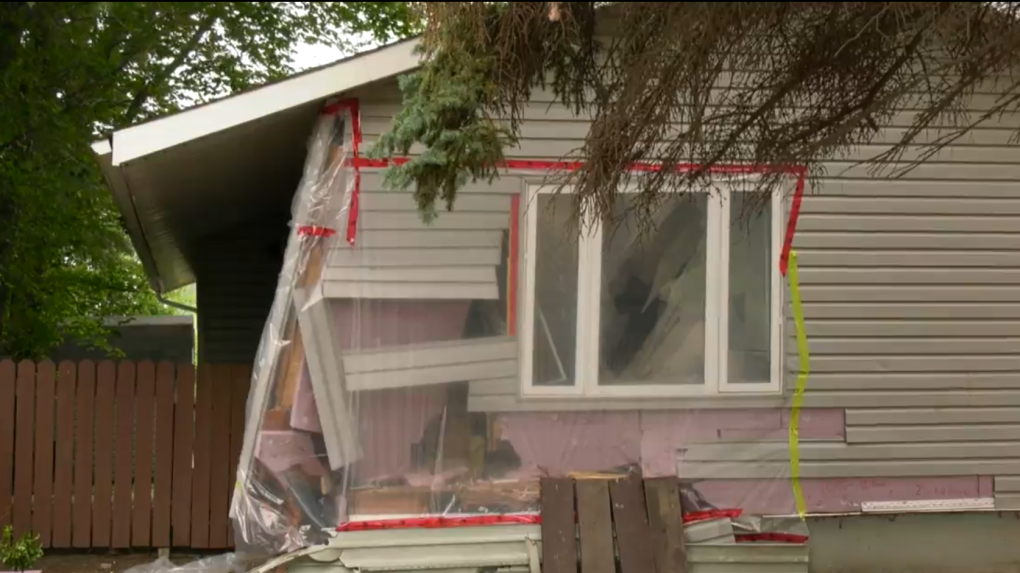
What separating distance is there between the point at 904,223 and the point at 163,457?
522 cm

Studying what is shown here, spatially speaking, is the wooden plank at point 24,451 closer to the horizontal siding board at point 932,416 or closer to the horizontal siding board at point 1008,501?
the horizontal siding board at point 932,416

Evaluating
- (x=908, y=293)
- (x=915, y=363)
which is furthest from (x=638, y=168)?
(x=915, y=363)

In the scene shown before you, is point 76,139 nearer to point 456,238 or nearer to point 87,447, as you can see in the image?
point 87,447

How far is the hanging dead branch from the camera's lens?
369 cm

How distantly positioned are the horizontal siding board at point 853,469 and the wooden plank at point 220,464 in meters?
3.04

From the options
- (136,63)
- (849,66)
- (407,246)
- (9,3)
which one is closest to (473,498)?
(407,246)

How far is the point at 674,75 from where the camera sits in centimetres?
414

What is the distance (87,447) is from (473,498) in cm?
264

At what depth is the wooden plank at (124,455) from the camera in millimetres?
5953

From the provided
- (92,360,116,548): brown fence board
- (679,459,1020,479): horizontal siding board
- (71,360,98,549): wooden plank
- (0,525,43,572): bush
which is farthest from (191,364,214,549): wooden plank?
(679,459,1020,479): horizontal siding board

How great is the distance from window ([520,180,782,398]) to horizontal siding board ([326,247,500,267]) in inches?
11.0

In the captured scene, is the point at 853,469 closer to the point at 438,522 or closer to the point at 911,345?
the point at 911,345

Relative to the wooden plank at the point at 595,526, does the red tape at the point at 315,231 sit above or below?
above

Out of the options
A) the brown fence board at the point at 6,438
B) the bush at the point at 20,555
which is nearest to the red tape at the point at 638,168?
the bush at the point at 20,555
